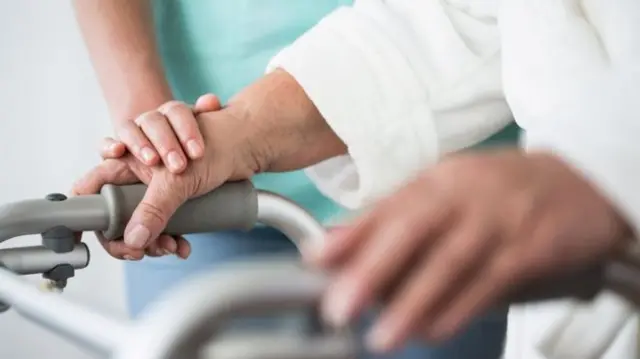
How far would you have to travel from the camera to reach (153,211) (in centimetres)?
52

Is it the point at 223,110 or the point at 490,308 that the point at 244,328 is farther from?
the point at 223,110

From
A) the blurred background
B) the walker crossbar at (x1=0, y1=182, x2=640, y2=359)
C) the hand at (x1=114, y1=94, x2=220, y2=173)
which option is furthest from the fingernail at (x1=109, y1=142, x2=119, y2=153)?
the blurred background

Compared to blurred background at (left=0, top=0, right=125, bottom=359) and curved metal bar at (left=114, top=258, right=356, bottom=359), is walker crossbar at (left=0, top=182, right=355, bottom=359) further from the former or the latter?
blurred background at (left=0, top=0, right=125, bottom=359)

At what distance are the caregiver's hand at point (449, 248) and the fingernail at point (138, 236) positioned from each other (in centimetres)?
30

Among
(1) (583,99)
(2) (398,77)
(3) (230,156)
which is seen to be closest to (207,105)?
(3) (230,156)

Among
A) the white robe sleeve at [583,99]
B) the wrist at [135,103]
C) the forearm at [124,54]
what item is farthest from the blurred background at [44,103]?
the white robe sleeve at [583,99]

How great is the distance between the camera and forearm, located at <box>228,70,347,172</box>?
24.6 inches

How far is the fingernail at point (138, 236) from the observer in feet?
1.68

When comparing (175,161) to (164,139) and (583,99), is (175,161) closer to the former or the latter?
(164,139)

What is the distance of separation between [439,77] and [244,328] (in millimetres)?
461

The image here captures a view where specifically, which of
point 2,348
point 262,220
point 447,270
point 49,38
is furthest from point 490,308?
point 2,348

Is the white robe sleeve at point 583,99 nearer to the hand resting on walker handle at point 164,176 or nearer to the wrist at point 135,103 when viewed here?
the hand resting on walker handle at point 164,176

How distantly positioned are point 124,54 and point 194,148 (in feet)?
0.82

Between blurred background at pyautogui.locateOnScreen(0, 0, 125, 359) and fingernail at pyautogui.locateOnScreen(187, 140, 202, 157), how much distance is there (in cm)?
A: 67
